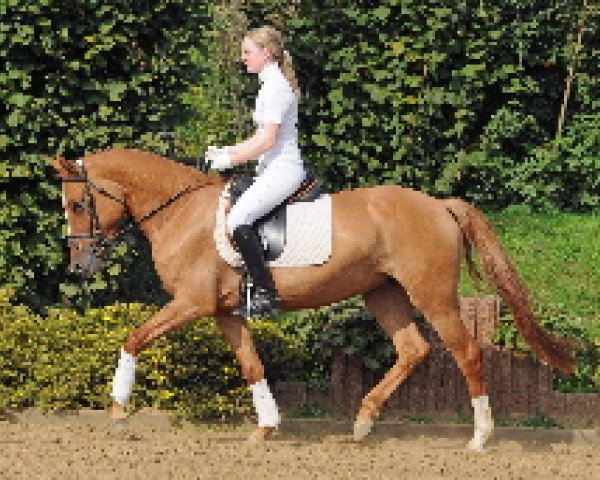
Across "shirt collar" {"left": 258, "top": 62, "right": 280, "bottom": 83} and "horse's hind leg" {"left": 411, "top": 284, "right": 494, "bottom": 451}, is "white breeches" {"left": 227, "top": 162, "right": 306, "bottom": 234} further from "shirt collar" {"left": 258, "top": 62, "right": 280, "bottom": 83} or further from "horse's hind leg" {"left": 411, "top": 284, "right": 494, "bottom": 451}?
"horse's hind leg" {"left": 411, "top": 284, "right": 494, "bottom": 451}

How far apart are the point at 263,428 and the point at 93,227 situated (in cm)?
180

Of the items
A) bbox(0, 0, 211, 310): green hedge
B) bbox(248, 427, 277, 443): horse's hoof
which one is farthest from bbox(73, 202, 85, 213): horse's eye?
bbox(248, 427, 277, 443): horse's hoof

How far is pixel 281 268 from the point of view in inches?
486

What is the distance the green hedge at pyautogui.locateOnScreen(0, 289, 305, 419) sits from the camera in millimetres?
13070

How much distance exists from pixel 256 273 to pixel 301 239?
1.30ft

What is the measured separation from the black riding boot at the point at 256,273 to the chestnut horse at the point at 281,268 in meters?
0.10

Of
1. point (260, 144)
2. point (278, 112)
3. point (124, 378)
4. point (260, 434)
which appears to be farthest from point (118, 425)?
point (278, 112)

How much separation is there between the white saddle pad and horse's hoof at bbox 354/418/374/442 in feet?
3.80

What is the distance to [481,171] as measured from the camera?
1881 cm

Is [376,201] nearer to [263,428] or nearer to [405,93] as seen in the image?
[263,428]

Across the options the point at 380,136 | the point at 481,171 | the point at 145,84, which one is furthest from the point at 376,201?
the point at 481,171

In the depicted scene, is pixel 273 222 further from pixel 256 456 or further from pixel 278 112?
pixel 256 456

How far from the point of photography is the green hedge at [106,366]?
13070 millimetres

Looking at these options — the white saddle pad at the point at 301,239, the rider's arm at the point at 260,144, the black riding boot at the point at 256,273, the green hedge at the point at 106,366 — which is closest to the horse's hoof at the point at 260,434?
the green hedge at the point at 106,366
